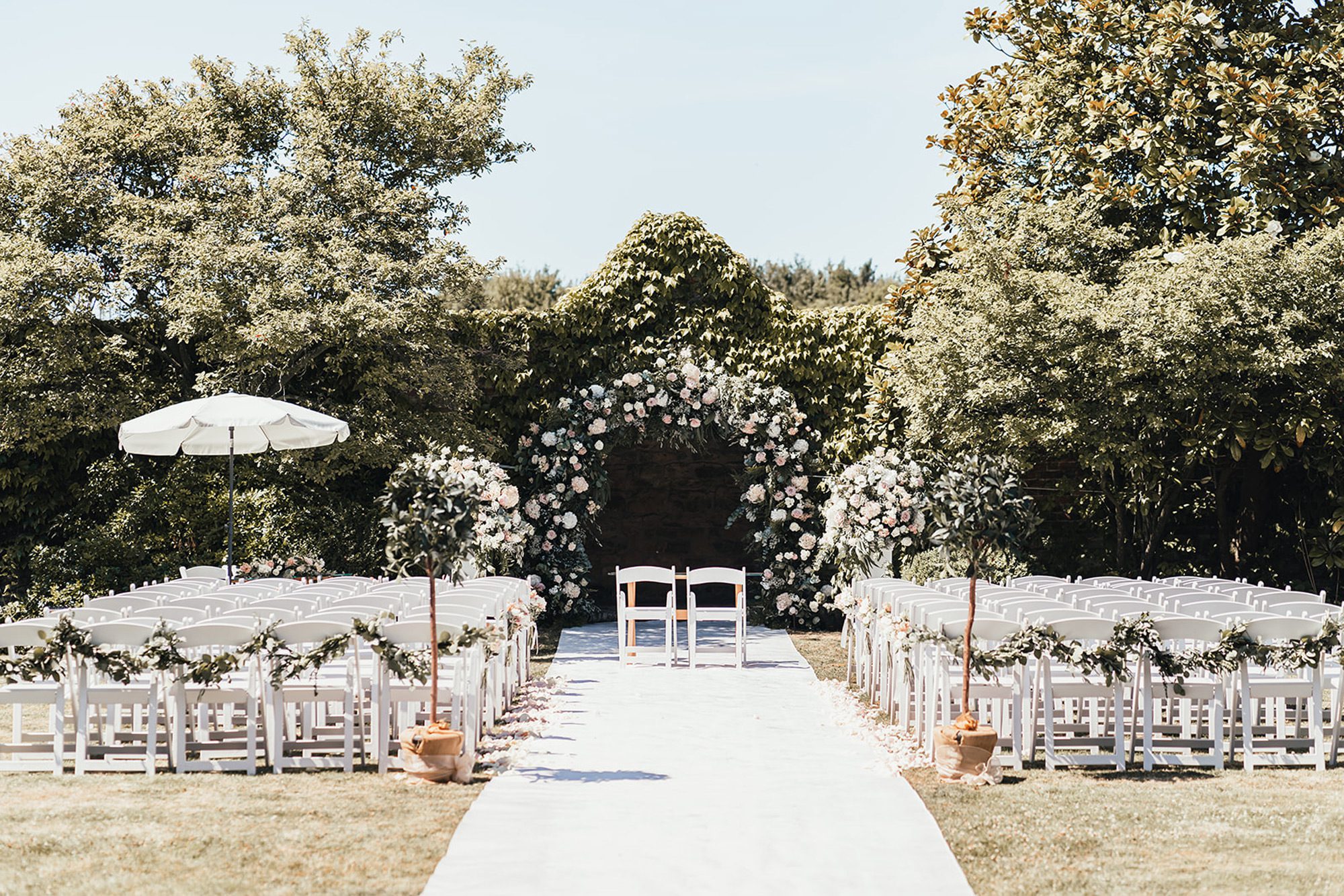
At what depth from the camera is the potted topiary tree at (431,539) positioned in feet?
21.0

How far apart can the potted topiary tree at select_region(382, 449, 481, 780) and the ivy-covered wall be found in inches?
328

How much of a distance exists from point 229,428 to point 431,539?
4919 mm

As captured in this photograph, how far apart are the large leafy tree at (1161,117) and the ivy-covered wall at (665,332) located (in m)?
1.43

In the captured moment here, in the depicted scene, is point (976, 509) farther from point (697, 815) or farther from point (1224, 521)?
point (1224, 521)

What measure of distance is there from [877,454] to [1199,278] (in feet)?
13.3

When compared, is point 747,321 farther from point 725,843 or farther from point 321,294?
point 725,843

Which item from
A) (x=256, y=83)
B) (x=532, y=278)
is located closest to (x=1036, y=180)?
(x=256, y=83)

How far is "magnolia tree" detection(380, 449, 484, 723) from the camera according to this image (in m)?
6.47

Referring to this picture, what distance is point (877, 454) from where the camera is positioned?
1368 cm

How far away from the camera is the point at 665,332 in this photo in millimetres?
15344

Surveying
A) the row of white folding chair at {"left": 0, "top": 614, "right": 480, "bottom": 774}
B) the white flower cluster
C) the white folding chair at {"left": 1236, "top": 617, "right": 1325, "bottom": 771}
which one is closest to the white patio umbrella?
the white flower cluster

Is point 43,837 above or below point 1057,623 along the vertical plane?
below

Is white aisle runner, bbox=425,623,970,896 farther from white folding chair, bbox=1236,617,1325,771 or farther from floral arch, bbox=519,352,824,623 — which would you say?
floral arch, bbox=519,352,824,623

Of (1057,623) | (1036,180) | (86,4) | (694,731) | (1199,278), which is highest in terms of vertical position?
(86,4)
